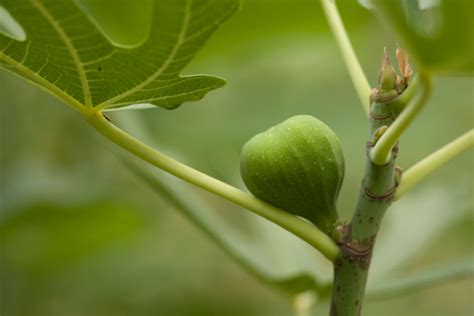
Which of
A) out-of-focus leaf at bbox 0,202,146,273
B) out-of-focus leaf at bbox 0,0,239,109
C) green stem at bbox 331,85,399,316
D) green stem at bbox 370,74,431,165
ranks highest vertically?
out-of-focus leaf at bbox 0,0,239,109

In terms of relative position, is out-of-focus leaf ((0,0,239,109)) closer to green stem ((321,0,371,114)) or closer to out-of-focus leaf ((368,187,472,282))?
green stem ((321,0,371,114))

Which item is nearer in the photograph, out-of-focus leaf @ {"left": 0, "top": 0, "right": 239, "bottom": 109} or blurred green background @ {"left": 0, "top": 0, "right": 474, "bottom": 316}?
out-of-focus leaf @ {"left": 0, "top": 0, "right": 239, "bottom": 109}

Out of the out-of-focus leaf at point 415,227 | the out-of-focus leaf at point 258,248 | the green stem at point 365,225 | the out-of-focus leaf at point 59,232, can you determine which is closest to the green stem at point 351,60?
the green stem at point 365,225

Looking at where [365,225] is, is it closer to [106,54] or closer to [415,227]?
[106,54]

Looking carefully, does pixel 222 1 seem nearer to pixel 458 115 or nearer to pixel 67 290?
pixel 67 290

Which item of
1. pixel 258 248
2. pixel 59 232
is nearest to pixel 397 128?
pixel 258 248

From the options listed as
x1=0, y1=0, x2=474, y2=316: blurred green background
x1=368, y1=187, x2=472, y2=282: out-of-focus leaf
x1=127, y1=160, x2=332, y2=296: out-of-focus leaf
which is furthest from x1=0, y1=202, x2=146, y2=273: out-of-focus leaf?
x1=368, y1=187, x2=472, y2=282: out-of-focus leaf
